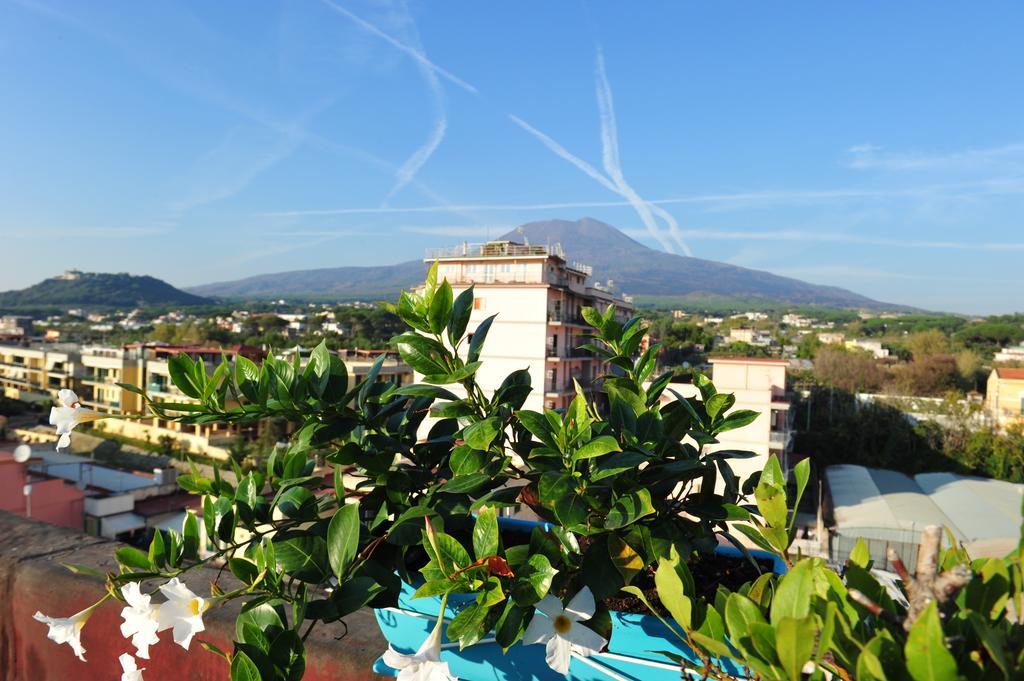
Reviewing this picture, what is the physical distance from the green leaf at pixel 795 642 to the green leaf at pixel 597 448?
0.14 m

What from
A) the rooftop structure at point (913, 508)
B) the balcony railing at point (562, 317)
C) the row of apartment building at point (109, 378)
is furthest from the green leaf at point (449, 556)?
the row of apartment building at point (109, 378)

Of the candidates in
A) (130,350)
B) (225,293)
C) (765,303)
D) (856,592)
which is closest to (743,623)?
(856,592)

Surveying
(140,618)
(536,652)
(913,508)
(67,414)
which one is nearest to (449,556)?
(536,652)

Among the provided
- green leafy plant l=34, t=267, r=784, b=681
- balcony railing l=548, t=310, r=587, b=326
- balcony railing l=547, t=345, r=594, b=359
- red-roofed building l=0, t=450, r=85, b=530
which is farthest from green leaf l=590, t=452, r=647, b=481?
balcony railing l=547, t=345, r=594, b=359

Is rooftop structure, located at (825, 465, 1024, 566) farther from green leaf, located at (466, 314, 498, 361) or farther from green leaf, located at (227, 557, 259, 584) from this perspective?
green leaf, located at (227, 557, 259, 584)

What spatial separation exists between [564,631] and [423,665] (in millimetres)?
100

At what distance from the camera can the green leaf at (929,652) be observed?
0.23 meters

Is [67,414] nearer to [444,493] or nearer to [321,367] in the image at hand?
[321,367]

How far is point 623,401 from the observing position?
0.50 meters

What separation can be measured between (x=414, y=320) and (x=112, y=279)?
347 ft

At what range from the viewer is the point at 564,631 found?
16.4 inches

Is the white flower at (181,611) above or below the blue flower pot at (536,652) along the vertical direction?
above

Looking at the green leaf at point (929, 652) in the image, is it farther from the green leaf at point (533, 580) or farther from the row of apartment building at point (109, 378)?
the row of apartment building at point (109, 378)

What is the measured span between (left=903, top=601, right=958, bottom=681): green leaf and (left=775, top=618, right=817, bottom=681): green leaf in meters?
0.03
